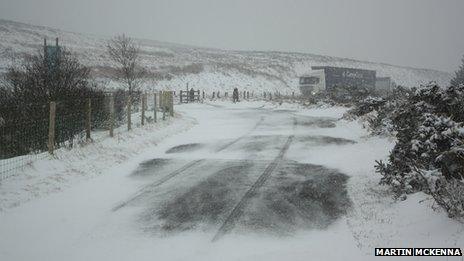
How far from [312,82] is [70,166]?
149 ft

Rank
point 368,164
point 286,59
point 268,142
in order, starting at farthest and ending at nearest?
1. point 286,59
2. point 268,142
3. point 368,164

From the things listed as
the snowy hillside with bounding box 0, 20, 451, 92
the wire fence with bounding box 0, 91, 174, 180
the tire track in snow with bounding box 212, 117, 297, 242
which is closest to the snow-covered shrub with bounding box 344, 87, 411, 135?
the tire track in snow with bounding box 212, 117, 297, 242

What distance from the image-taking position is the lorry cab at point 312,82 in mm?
51312

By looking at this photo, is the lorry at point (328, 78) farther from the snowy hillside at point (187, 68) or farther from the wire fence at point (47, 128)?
the wire fence at point (47, 128)

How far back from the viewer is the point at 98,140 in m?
13.5

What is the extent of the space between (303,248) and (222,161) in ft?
20.7

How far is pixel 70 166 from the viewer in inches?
413

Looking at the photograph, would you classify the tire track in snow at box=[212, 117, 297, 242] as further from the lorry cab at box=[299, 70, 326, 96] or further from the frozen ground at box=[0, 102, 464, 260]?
the lorry cab at box=[299, 70, 326, 96]

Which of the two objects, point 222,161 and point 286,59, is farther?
point 286,59

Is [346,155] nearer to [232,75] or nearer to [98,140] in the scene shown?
[98,140]

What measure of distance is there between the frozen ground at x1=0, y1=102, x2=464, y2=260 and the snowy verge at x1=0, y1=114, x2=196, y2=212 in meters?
0.09

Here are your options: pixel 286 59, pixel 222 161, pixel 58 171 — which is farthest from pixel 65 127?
pixel 286 59

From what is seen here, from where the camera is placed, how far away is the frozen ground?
5.78m

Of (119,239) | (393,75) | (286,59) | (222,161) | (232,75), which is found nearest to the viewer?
(119,239)
